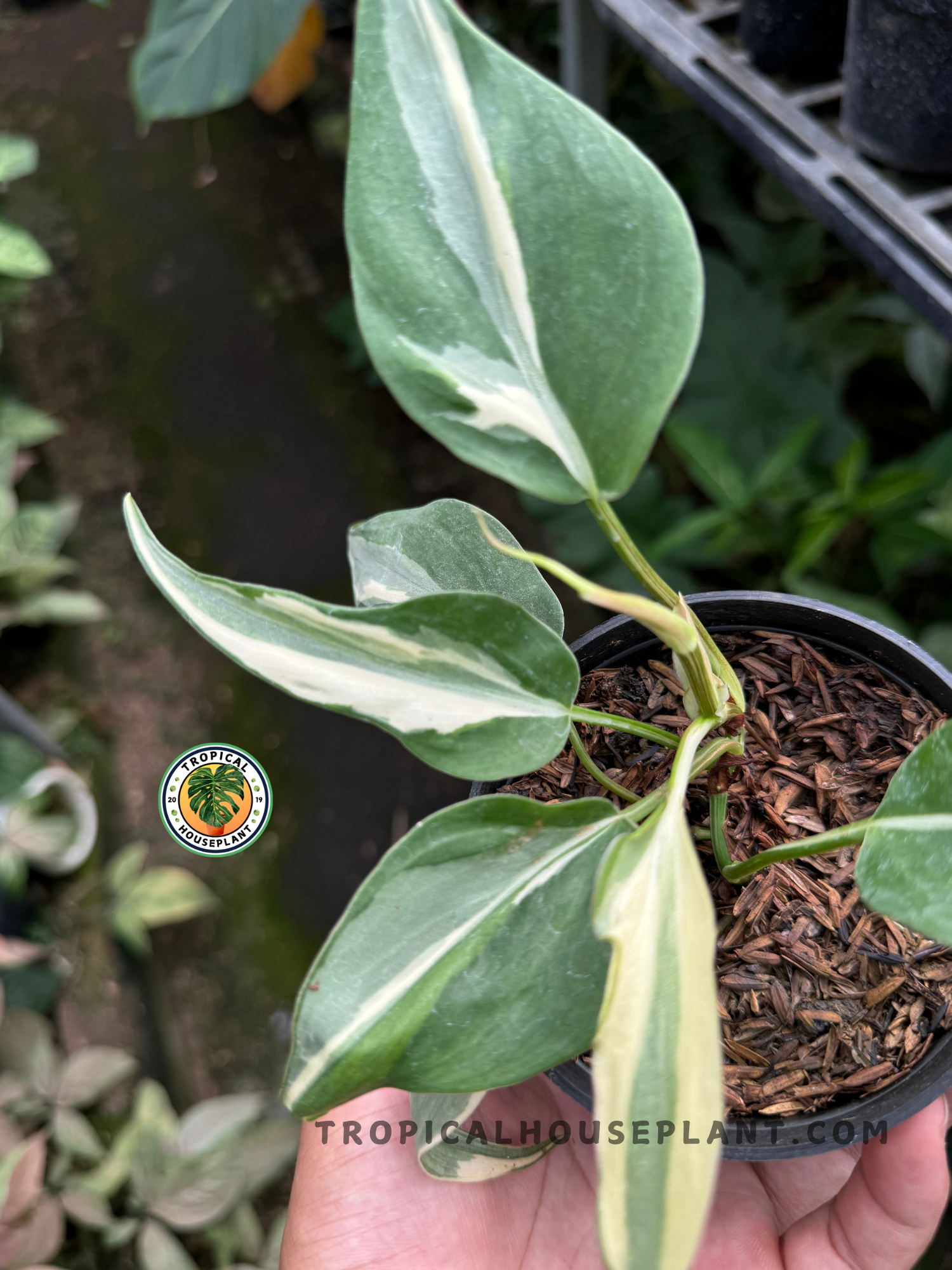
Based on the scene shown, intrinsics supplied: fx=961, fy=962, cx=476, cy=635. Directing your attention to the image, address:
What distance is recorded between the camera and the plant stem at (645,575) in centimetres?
41

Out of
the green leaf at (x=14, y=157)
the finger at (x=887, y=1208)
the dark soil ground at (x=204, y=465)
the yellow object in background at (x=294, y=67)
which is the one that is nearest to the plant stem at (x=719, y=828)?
the finger at (x=887, y=1208)

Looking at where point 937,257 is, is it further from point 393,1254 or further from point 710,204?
point 393,1254

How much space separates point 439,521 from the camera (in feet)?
1.71

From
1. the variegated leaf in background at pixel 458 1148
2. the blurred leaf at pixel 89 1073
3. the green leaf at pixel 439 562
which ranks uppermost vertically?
the green leaf at pixel 439 562

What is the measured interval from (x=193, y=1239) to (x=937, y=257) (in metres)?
1.28

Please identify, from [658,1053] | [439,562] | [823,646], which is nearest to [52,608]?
[439,562]

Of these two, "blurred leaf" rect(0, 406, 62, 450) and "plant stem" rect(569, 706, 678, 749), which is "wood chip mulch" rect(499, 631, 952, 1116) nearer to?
"plant stem" rect(569, 706, 678, 749)

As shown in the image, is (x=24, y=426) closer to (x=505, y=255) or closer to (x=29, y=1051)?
(x=29, y=1051)

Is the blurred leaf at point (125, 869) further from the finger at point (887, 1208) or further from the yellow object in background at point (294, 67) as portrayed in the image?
the yellow object in background at point (294, 67)

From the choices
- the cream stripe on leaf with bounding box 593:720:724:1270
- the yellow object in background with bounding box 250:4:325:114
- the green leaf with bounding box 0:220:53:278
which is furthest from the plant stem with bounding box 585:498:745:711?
the yellow object in background with bounding box 250:4:325:114

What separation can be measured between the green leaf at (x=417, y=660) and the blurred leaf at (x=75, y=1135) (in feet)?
3.20

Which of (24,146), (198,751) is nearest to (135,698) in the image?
(24,146)

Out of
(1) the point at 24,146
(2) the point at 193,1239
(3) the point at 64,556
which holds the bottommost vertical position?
(2) the point at 193,1239

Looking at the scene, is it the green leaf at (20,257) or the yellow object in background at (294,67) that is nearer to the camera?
the green leaf at (20,257)
